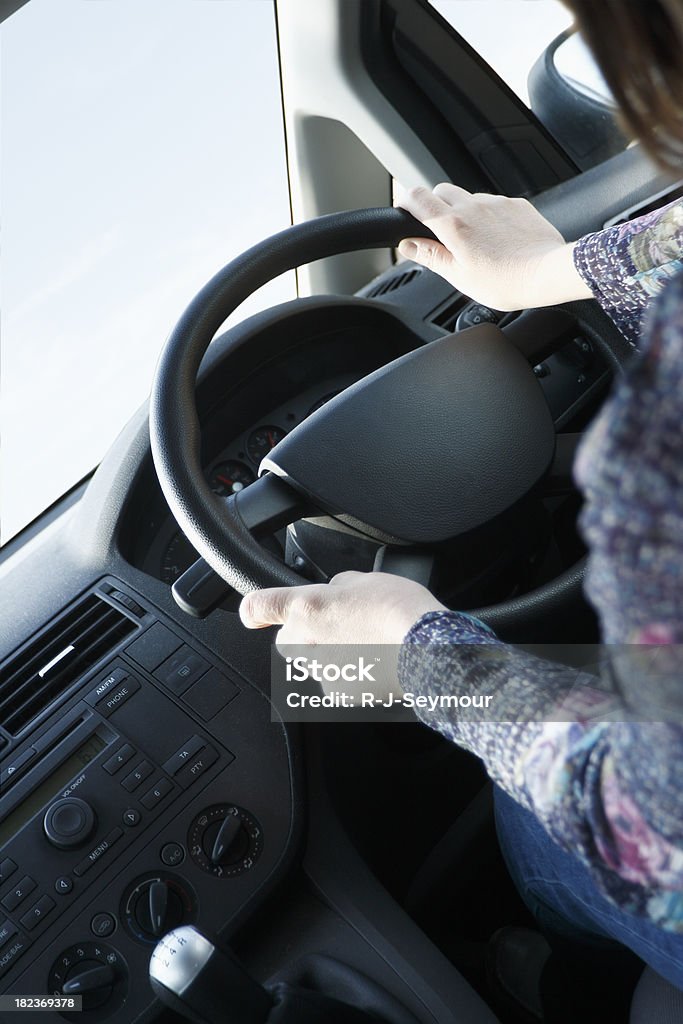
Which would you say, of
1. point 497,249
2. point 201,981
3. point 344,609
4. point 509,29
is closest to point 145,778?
point 201,981

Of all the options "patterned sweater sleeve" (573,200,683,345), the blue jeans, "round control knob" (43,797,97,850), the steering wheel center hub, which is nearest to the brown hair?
"patterned sweater sleeve" (573,200,683,345)

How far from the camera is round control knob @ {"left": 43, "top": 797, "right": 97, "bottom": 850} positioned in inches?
39.3

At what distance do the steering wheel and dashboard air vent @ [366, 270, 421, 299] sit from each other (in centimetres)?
39

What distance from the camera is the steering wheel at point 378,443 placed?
0.93 metres

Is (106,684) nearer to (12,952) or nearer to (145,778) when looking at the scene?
(145,778)

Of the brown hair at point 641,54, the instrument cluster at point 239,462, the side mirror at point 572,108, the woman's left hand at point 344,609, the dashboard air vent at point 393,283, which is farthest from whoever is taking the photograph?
the side mirror at point 572,108

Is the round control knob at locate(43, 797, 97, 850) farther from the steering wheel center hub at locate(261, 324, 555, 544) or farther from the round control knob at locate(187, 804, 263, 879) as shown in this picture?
the steering wheel center hub at locate(261, 324, 555, 544)

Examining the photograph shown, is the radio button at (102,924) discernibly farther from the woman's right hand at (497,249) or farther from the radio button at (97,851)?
the woman's right hand at (497,249)

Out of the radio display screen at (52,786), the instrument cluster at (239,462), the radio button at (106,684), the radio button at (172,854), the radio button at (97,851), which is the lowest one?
the radio button at (172,854)

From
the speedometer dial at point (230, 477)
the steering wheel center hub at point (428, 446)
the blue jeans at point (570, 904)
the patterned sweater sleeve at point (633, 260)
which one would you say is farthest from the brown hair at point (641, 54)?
the speedometer dial at point (230, 477)

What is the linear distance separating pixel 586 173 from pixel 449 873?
1019 millimetres

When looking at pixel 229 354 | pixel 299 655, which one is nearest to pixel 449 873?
pixel 299 655

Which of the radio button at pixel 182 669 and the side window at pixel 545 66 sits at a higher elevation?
the side window at pixel 545 66

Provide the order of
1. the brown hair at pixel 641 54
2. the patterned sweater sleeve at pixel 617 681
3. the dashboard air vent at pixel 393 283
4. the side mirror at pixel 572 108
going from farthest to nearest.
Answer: the side mirror at pixel 572 108 → the dashboard air vent at pixel 393 283 → the brown hair at pixel 641 54 → the patterned sweater sleeve at pixel 617 681
